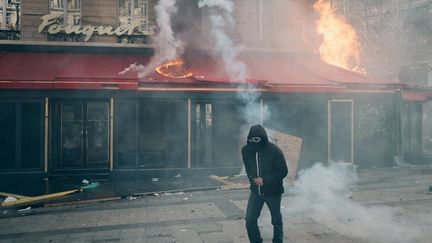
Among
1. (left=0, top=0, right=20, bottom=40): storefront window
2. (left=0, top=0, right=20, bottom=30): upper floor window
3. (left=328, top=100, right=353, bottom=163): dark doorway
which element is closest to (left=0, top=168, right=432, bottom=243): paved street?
(left=328, top=100, right=353, bottom=163): dark doorway

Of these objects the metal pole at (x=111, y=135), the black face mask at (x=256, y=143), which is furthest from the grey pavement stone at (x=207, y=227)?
the metal pole at (x=111, y=135)

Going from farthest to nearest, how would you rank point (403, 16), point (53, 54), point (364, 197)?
point (403, 16) < point (53, 54) < point (364, 197)

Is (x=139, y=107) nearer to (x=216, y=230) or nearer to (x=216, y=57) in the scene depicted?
(x=216, y=57)

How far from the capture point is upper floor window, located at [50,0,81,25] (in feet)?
43.9

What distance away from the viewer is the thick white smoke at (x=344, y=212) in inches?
223

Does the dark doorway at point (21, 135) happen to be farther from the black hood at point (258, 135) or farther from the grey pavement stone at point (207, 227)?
the black hood at point (258, 135)

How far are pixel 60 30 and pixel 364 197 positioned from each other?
11997mm

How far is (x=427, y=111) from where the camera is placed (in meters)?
20.8

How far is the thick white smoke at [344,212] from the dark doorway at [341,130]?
2291 mm

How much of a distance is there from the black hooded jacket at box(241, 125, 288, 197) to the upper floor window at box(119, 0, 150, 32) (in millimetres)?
10571

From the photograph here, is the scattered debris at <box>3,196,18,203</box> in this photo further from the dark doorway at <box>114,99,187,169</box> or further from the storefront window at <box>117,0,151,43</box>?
the storefront window at <box>117,0,151,43</box>

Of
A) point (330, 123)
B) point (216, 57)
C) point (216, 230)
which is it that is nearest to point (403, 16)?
point (330, 123)

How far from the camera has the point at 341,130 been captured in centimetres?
1309

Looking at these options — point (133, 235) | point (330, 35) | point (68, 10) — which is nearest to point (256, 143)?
point (133, 235)
